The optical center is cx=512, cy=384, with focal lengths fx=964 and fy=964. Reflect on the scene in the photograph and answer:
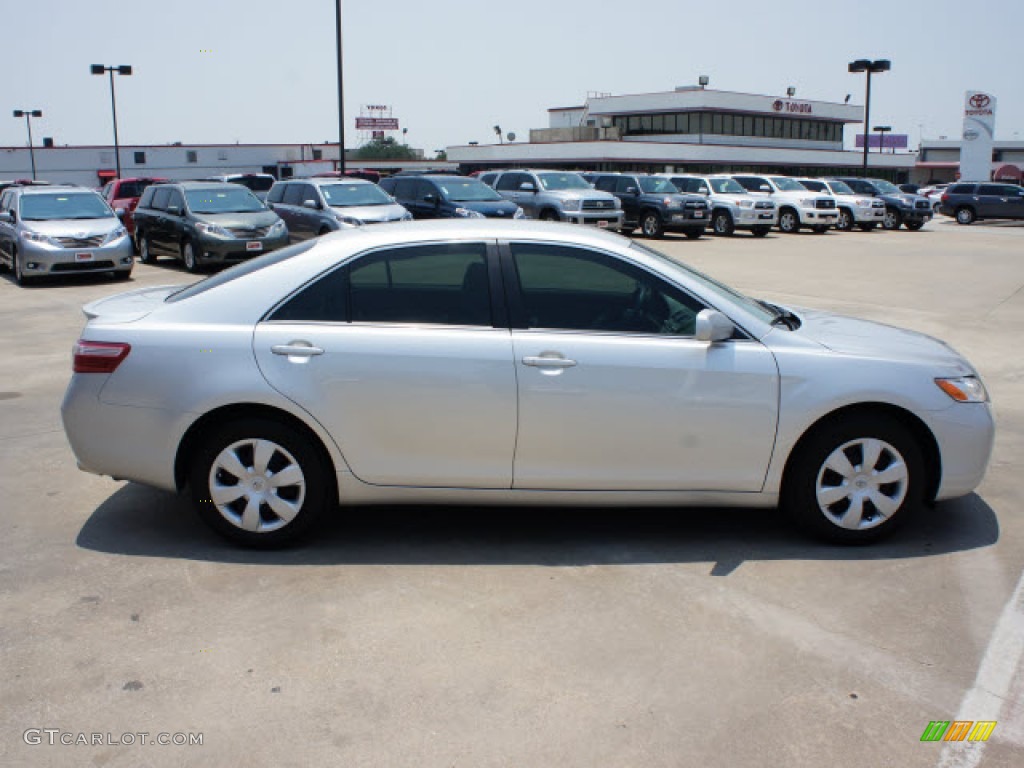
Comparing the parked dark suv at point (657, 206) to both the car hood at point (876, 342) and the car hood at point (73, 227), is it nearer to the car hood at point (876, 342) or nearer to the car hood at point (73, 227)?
the car hood at point (73, 227)

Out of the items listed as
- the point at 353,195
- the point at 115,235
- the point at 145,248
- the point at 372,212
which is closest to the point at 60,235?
the point at 115,235

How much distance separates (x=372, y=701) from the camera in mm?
3451

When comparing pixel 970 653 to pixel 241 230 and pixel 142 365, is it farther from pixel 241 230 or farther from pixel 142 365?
pixel 241 230

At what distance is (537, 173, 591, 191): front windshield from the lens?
2645 centimetres

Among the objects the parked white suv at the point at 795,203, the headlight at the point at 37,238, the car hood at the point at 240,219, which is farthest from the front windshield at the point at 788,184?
the headlight at the point at 37,238

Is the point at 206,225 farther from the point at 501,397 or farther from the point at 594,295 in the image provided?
the point at 501,397

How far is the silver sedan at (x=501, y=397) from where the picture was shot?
4.59 m

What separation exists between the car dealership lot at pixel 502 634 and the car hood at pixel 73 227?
11.6m

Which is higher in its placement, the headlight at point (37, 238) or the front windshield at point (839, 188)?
the front windshield at point (839, 188)

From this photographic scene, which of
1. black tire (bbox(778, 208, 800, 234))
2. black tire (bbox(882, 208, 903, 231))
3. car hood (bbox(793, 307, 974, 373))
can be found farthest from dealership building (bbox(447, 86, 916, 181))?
car hood (bbox(793, 307, 974, 373))

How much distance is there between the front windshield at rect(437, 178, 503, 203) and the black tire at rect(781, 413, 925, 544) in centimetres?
1779

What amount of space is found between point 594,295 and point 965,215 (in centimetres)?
4028

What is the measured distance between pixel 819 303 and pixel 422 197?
1103cm

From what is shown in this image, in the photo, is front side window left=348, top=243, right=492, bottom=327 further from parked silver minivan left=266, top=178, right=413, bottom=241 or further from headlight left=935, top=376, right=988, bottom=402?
parked silver minivan left=266, top=178, right=413, bottom=241
